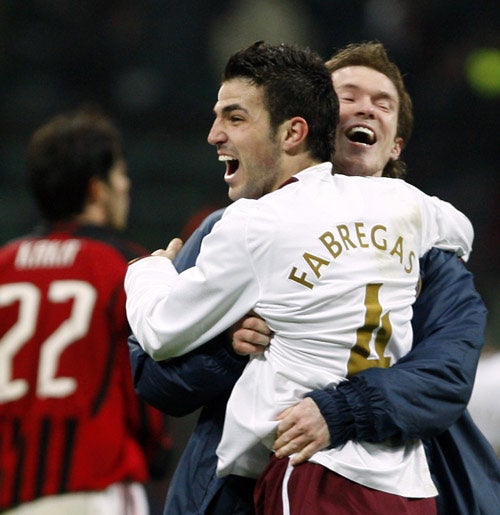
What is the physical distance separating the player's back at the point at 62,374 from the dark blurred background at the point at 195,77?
4519 mm

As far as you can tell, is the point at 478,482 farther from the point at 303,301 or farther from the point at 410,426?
the point at 303,301

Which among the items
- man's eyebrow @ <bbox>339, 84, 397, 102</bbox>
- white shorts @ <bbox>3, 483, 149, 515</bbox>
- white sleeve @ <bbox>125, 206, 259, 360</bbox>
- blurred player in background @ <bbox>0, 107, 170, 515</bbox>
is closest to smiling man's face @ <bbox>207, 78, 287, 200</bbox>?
white sleeve @ <bbox>125, 206, 259, 360</bbox>

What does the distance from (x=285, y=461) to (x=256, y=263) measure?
0.41 m

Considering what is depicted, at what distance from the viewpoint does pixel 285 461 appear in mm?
2203

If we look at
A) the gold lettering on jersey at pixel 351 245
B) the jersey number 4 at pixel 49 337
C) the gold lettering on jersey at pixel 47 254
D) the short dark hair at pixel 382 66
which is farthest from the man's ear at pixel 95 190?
the gold lettering on jersey at pixel 351 245

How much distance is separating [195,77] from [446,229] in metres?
6.18

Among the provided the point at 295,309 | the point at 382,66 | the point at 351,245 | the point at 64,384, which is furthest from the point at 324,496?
the point at 382,66

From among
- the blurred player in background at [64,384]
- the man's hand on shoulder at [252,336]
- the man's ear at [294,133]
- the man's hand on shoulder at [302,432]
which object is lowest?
the blurred player in background at [64,384]

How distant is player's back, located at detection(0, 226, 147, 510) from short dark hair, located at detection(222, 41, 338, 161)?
35.6 inches

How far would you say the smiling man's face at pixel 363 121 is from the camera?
9.56ft

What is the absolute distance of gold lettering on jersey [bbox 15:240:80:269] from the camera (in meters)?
3.22

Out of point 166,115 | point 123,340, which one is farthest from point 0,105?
point 123,340

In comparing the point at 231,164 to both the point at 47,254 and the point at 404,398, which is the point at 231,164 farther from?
the point at 47,254

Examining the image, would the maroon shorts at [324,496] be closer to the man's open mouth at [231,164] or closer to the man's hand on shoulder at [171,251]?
the man's hand on shoulder at [171,251]
